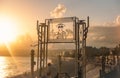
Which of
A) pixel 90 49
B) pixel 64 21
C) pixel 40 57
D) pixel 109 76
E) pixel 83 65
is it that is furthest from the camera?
pixel 90 49

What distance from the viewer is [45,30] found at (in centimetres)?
2614

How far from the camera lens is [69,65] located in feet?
237

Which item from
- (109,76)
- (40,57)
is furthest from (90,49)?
(40,57)

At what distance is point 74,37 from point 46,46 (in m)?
3.00

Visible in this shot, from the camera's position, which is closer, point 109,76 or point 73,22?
point 73,22

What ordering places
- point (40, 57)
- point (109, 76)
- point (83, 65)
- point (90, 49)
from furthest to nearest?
point (90, 49), point (109, 76), point (40, 57), point (83, 65)

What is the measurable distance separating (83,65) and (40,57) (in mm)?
4567

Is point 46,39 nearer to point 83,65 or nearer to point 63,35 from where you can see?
point 63,35

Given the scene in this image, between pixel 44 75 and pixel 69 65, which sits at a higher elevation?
pixel 44 75

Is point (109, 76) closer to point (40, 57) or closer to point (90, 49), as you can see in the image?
point (40, 57)

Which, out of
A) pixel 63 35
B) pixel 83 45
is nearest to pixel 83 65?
pixel 83 45

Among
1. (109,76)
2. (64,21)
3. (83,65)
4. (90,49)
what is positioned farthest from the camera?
(90,49)

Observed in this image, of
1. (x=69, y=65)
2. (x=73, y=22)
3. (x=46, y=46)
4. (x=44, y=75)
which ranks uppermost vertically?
(x=73, y=22)

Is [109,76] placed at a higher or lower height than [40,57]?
lower
